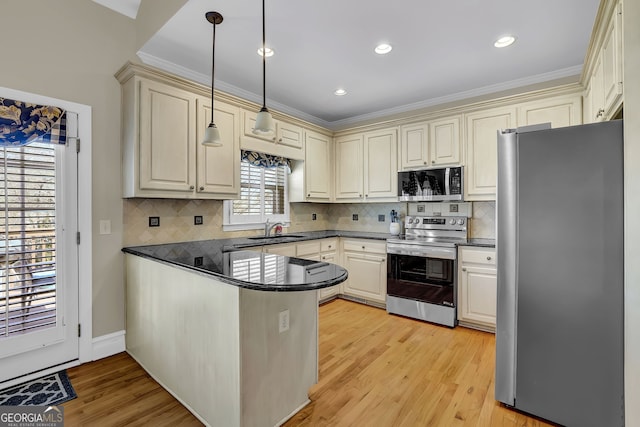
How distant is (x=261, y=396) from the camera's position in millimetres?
1657


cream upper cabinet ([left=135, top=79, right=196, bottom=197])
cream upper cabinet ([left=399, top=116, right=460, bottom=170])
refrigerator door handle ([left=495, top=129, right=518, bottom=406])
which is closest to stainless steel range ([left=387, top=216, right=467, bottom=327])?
cream upper cabinet ([left=399, top=116, right=460, bottom=170])

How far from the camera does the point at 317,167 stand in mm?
4266

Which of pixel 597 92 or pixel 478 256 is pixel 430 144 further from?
pixel 597 92

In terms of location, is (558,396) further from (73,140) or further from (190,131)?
(73,140)

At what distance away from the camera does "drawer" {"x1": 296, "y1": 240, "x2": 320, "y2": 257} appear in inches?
143

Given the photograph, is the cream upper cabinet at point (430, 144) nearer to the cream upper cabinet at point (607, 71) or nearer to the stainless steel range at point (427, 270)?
the stainless steel range at point (427, 270)

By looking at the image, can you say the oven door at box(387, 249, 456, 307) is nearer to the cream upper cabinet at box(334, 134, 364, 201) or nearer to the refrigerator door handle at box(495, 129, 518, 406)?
the cream upper cabinet at box(334, 134, 364, 201)

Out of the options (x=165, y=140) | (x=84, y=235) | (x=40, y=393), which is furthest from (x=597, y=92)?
(x=40, y=393)

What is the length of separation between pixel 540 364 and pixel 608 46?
1.90 m

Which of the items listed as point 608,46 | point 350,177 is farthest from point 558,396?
point 350,177

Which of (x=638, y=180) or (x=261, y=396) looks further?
(x=261, y=396)

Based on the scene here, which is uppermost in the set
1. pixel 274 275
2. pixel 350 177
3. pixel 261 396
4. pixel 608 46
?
pixel 608 46

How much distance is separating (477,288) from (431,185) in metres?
1.22

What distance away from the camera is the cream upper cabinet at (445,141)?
347 centimetres
